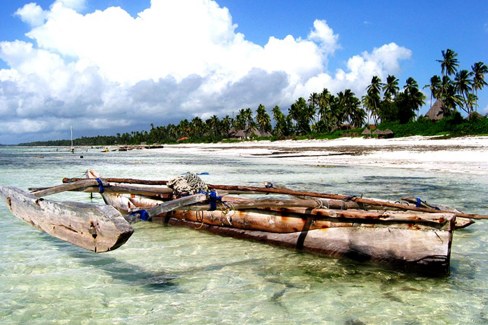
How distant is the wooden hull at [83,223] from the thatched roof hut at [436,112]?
5463 cm

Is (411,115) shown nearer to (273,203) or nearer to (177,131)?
(273,203)

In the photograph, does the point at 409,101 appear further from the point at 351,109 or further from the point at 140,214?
the point at 140,214

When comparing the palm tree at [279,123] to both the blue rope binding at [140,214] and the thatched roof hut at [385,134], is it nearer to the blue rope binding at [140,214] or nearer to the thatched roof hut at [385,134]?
the thatched roof hut at [385,134]

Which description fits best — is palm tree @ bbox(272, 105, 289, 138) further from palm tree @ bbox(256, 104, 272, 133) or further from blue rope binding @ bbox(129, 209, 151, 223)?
blue rope binding @ bbox(129, 209, 151, 223)

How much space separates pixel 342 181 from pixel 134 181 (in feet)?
29.8

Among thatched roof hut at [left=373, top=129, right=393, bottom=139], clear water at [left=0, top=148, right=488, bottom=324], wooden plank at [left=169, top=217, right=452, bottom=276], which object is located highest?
thatched roof hut at [left=373, top=129, right=393, bottom=139]

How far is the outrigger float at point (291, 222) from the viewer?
4027 millimetres

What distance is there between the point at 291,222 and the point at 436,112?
5471cm

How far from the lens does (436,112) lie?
175ft

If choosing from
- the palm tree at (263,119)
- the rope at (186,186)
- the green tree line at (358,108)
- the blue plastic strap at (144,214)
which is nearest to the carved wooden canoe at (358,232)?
the rope at (186,186)

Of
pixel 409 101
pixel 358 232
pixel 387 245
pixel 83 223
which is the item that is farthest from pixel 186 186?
pixel 409 101

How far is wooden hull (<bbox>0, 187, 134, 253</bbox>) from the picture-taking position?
3.66 meters

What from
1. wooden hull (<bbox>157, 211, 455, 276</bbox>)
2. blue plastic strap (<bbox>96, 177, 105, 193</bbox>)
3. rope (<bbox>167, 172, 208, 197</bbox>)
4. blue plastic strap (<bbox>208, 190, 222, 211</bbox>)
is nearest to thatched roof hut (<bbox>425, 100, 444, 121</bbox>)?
rope (<bbox>167, 172, 208, 197</bbox>)

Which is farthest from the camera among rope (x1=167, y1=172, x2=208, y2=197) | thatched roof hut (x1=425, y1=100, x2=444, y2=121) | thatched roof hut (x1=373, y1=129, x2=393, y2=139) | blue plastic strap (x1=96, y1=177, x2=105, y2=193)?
thatched roof hut (x1=425, y1=100, x2=444, y2=121)
